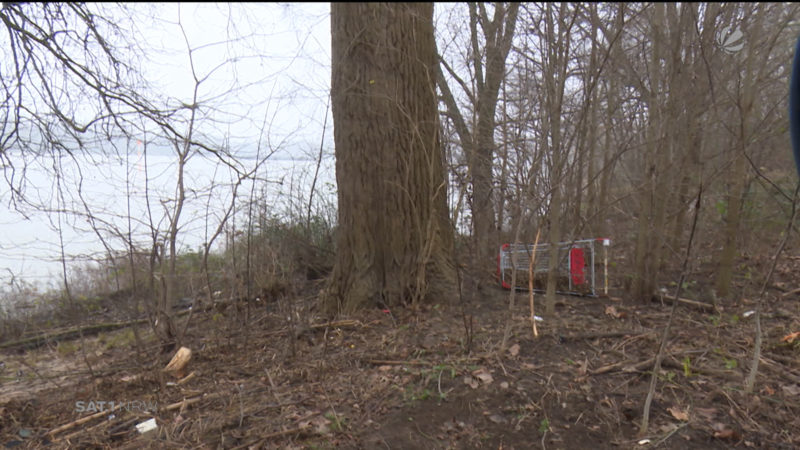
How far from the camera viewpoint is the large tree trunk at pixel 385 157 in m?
4.59

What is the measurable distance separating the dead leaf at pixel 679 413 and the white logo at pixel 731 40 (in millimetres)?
2558

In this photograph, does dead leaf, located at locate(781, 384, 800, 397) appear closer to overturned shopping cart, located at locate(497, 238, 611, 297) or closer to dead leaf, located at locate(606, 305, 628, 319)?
dead leaf, located at locate(606, 305, 628, 319)

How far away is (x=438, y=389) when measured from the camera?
308 centimetres

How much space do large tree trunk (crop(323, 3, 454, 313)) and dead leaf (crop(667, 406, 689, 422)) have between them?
7.77 ft

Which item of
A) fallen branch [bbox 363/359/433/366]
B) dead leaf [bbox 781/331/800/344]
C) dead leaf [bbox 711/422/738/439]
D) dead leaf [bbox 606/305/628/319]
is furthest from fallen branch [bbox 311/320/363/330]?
dead leaf [bbox 781/331/800/344]

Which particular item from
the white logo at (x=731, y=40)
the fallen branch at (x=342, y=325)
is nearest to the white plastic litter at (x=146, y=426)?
the fallen branch at (x=342, y=325)

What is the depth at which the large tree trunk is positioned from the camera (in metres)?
4.59

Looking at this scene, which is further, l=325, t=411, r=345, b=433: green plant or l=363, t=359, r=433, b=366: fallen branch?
l=363, t=359, r=433, b=366: fallen branch

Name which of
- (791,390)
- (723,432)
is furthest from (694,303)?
(723,432)

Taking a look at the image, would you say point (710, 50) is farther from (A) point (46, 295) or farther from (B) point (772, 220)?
(A) point (46, 295)

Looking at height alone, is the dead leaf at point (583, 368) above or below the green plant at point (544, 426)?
above

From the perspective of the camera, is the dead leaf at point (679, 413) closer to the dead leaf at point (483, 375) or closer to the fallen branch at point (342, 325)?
the dead leaf at point (483, 375)

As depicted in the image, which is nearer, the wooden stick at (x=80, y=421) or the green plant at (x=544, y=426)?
the green plant at (x=544, y=426)

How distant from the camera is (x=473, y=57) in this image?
4258 mm
